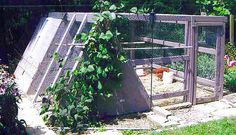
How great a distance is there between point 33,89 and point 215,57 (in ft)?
13.3

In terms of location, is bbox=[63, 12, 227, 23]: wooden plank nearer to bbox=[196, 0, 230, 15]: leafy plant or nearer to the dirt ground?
the dirt ground

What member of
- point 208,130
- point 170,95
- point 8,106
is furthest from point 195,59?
point 8,106

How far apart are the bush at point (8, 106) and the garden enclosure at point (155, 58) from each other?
1288 mm

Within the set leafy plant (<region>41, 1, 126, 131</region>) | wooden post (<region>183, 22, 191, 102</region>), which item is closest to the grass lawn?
leafy plant (<region>41, 1, 126, 131</region>)

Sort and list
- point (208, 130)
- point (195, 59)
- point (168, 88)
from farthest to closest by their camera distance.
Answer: point (168, 88)
point (195, 59)
point (208, 130)

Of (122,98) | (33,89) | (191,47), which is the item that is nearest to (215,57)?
(191,47)

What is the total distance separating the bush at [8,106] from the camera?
5.06 m

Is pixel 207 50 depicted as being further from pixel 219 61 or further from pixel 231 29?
pixel 231 29

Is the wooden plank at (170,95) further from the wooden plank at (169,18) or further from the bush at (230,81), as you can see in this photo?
the bush at (230,81)

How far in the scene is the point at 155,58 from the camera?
21.7 ft

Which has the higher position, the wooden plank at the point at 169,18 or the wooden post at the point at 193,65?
the wooden plank at the point at 169,18

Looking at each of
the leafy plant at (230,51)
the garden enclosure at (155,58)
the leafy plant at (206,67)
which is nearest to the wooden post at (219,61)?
the garden enclosure at (155,58)

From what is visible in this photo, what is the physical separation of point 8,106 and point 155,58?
113 inches

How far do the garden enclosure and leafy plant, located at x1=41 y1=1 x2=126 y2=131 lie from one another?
0.72 feet
